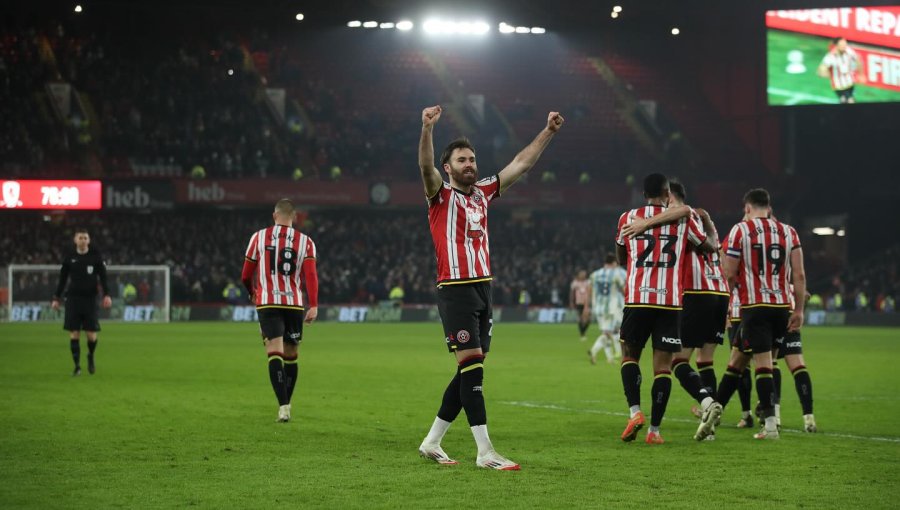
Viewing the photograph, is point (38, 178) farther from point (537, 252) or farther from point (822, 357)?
point (822, 357)

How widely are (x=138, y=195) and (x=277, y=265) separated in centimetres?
3282

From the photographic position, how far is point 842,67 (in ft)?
144

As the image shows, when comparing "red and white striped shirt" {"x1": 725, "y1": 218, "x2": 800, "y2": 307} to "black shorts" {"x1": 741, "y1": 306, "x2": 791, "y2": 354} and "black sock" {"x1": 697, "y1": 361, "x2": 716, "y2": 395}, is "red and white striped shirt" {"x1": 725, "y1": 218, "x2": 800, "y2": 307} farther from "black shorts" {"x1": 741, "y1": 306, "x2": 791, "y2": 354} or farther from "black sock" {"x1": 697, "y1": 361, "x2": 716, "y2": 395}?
"black sock" {"x1": 697, "y1": 361, "x2": 716, "y2": 395}

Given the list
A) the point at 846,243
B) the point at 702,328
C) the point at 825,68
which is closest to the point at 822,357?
the point at 702,328

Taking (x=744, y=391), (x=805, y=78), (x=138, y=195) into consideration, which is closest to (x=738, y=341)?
(x=744, y=391)

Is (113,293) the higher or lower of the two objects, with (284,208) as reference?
lower

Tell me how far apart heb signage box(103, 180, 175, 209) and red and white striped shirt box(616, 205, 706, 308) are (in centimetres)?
3502

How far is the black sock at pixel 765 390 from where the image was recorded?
10477mm

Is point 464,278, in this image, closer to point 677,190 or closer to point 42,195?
point 677,190

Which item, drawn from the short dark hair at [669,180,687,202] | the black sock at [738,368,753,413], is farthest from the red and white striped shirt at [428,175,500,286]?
the black sock at [738,368,753,413]

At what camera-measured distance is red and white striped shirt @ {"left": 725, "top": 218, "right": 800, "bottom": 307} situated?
10.7m

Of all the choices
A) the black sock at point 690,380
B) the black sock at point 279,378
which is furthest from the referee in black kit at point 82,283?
the black sock at point 690,380

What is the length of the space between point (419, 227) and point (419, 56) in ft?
30.2

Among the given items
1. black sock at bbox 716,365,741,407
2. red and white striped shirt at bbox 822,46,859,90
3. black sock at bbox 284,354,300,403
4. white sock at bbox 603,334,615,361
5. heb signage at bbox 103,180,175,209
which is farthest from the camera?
red and white striped shirt at bbox 822,46,859,90
